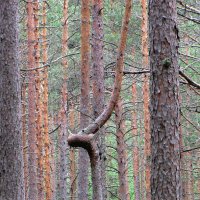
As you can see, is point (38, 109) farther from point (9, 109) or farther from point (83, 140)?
point (83, 140)

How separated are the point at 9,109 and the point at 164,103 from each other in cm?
209

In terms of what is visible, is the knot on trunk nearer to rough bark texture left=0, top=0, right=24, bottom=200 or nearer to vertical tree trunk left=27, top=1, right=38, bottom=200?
rough bark texture left=0, top=0, right=24, bottom=200

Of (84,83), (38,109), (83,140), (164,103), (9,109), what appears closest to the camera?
(83,140)

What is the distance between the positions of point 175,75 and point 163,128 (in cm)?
55

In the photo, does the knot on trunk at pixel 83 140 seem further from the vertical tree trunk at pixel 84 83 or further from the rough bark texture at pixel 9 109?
the vertical tree trunk at pixel 84 83

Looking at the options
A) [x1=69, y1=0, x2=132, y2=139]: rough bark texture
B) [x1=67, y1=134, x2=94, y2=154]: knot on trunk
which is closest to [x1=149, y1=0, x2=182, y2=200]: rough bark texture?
[x1=69, y1=0, x2=132, y2=139]: rough bark texture

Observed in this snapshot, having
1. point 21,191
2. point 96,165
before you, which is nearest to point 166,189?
point 96,165

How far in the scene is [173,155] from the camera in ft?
15.0

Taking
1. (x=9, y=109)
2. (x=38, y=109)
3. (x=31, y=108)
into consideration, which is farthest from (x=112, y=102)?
(x=38, y=109)

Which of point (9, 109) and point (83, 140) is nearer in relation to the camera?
point (83, 140)

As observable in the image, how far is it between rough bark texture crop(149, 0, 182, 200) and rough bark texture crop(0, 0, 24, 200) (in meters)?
1.92

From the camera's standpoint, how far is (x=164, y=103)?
4613 mm

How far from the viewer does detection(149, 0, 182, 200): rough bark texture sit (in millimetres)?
4555

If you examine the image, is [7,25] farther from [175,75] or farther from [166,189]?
[166,189]
